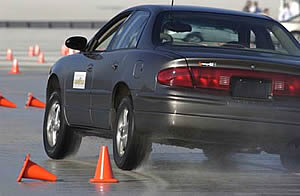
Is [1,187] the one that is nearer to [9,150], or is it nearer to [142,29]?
[142,29]

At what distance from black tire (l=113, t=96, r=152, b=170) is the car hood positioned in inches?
23.8

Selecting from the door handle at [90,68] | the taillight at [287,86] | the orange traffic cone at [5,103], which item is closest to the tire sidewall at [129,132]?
the door handle at [90,68]

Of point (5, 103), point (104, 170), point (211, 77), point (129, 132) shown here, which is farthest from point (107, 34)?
point (5, 103)

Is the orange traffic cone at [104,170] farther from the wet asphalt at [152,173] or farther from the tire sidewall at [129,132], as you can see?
the tire sidewall at [129,132]

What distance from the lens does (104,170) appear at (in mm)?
9047

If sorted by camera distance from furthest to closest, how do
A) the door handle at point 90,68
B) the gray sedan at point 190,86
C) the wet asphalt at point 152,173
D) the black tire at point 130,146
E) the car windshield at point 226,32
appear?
the door handle at point 90,68 < the car windshield at point 226,32 < the black tire at point 130,146 < the gray sedan at point 190,86 < the wet asphalt at point 152,173

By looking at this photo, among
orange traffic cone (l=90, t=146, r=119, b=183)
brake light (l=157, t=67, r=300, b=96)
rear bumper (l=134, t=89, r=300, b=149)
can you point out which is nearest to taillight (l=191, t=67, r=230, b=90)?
Answer: brake light (l=157, t=67, r=300, b=96)

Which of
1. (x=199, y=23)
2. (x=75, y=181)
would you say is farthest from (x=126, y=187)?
→ (x=199, y=23)

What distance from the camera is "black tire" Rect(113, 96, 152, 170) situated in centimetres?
950

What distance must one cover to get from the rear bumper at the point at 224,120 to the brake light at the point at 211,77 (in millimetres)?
122

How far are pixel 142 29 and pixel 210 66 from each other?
114cm

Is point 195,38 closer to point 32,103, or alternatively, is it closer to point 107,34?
point 107,34

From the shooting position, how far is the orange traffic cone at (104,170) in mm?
9023

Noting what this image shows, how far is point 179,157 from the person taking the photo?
11.3 m
